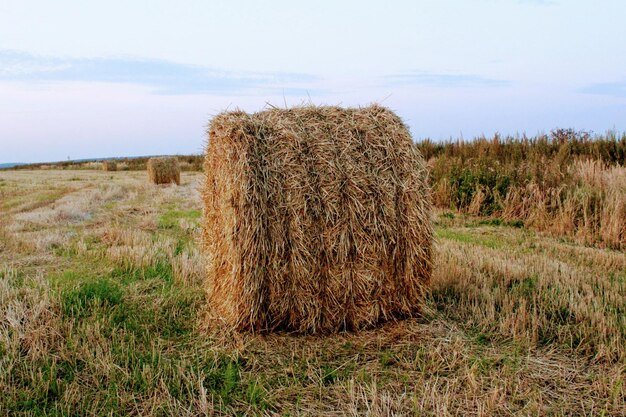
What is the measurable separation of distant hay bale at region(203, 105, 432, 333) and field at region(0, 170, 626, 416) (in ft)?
0.84

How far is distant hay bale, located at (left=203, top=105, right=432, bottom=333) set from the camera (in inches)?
175

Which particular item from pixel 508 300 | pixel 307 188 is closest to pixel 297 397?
pixel 307 188

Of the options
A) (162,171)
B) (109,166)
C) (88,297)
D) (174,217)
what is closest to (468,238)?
(88,297)

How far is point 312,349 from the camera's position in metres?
4.41

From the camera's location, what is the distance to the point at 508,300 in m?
5.18

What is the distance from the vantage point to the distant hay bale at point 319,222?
14.6 ft

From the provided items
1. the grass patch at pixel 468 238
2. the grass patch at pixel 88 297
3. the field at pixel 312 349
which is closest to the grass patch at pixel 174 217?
the field at pixel 312 349

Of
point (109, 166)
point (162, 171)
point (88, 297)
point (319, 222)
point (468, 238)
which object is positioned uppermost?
point (109, 166)

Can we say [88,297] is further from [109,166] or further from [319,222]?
[109,166]

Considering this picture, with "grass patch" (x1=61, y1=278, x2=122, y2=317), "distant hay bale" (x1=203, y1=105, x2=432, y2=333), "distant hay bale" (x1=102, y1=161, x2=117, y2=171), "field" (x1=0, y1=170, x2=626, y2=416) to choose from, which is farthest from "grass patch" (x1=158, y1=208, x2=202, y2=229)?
"distant hay bale" (x1=102, y1=161, x2=117, y2=171)

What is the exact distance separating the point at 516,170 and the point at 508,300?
19.6 feet

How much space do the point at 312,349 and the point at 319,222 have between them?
1.06 meters

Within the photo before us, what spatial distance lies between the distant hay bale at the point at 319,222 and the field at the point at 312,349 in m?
0.26

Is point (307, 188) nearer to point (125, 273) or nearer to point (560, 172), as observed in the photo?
point (125, 273)
